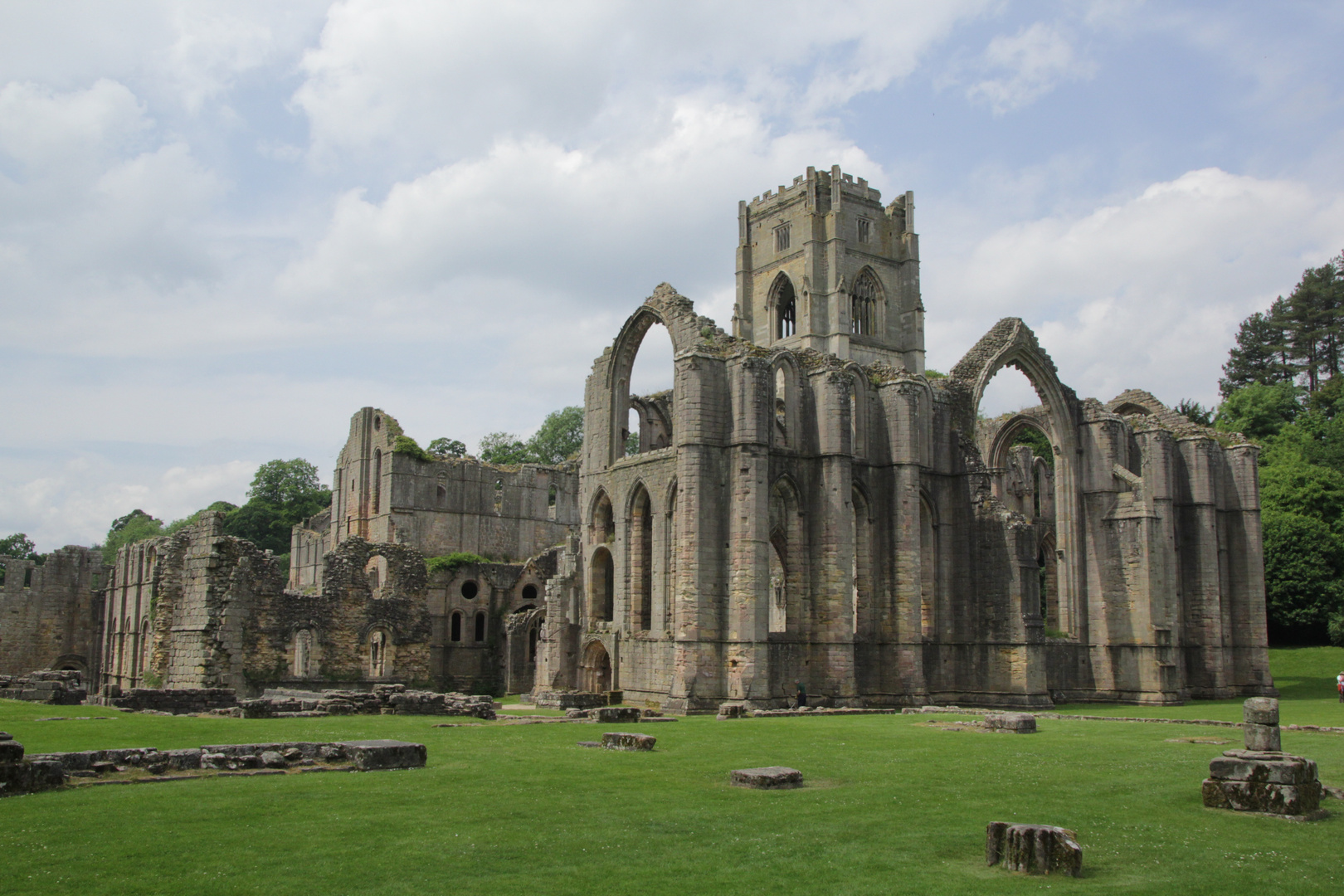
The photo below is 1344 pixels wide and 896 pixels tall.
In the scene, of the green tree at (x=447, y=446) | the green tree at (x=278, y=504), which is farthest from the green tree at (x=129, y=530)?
the green tree at (x=447, y=446)

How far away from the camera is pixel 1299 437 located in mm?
49344

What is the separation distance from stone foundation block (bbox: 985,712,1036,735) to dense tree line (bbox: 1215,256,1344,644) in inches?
1053

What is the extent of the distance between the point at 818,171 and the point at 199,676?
63.8 m

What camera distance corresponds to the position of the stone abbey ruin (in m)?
24.4

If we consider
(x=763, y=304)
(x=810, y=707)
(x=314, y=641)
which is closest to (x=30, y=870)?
(x=810, y=707)

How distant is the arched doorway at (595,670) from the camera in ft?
90.8

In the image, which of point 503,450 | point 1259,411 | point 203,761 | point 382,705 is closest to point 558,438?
point 503,450

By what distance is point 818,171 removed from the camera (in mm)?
80000

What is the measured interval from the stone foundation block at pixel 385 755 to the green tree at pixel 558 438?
56.2m

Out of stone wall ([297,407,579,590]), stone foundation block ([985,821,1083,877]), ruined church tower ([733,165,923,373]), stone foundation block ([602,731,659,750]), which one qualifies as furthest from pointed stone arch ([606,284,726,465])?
ruined church tower ([733,165,923,373])

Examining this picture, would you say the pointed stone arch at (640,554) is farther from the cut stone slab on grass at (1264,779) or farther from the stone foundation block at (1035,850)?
the stone foundation block at (1035,850)

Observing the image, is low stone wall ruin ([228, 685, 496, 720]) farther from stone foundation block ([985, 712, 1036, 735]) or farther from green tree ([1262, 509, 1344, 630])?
green tree ([1262, 509, 1344, 630])

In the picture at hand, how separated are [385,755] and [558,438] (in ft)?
192

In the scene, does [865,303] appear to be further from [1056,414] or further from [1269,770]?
[1269,770]
